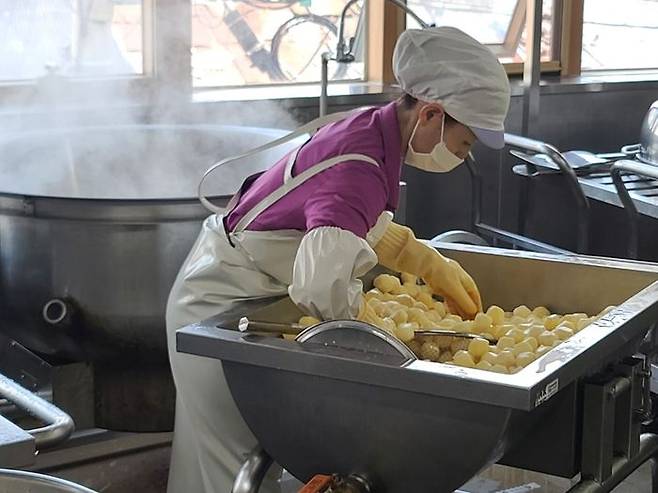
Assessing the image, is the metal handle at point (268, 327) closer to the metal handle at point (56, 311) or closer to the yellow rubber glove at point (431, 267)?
the yellow rubber glove at point (431, 267)

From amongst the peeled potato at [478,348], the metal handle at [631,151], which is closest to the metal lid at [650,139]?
the metal handle at [631,151]

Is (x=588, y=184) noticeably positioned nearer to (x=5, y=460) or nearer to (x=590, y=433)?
(x=590, y=433)

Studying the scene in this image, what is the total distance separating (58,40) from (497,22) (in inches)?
74.3

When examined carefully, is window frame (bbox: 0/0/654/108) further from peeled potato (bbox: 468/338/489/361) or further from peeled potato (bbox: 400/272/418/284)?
peeled potato (bbox: 468/338/489/361)

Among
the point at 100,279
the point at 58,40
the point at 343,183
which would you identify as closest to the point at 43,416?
the point at 343,183

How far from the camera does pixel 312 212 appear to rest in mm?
2010

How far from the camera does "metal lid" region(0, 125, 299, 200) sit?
127 inches

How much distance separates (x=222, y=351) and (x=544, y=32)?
10.5 feet

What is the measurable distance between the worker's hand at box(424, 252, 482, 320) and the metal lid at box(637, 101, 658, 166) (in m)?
1.60

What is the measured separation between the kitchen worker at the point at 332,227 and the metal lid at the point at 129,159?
0.93 m

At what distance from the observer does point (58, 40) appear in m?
3.55

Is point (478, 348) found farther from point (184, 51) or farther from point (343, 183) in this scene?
point (184, 51)

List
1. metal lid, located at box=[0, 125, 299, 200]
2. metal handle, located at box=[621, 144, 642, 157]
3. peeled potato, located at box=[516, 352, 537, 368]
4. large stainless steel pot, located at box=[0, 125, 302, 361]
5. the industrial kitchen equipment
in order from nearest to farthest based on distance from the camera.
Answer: the industrial kitchen equipment → peeled potato, located at box=[516, 352, 537, 368] → large stainless steel pot, located at box=[0, 125, 302, 361] → metal lid, located at box=[0, 125, 299, 200] → metal handle, located at box=[621, 144, 642, 157]

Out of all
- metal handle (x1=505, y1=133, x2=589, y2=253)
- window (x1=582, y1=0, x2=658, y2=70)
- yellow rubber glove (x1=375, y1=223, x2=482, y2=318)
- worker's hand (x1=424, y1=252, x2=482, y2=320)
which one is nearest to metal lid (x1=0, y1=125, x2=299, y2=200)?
metal handle (x1=505, y1=133, x2=589, y2=253)
